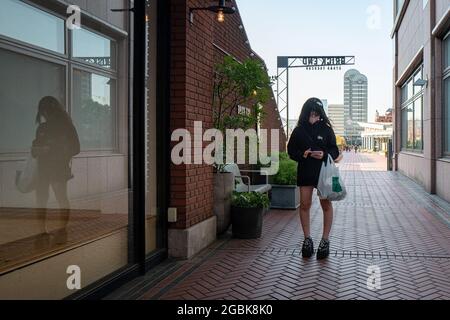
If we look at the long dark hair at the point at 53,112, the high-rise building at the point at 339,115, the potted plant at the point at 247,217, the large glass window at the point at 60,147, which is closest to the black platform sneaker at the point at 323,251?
the potted plant at the point at 247,217

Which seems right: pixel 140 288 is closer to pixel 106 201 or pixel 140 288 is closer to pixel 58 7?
pixel 106 201

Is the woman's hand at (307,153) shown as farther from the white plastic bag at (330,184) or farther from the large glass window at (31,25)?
the large glass window at (31,25)

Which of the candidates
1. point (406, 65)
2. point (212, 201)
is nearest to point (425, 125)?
point (406, 65)

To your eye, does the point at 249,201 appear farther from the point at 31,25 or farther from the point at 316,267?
the point at 31,25

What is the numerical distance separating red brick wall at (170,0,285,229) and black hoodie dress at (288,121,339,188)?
1208 millimetres

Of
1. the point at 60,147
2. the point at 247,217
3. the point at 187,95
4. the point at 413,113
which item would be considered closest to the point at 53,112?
the point at 60,147

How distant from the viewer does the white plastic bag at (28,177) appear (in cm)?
362

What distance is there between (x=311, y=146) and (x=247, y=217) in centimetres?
161

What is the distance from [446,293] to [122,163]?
10.4 feet

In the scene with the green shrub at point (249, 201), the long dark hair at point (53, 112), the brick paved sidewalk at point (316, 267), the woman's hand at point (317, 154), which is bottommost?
the brick paved sidewalk at point (316, 267)

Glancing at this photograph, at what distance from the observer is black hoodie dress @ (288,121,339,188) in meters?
5.98

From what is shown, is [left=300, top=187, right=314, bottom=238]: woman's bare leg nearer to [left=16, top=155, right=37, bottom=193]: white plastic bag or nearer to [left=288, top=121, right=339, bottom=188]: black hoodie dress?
[left=288, top=121, right=339, bottom=188]: black hoodie dress

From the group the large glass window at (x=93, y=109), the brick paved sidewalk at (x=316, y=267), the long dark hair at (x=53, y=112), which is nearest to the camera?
the long dark hair at (x=53, y=112)

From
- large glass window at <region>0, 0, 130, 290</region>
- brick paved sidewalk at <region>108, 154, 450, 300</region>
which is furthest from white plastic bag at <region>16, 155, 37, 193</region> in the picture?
brick paved sidewalk at <region>108, 154, 450, 300</region>
